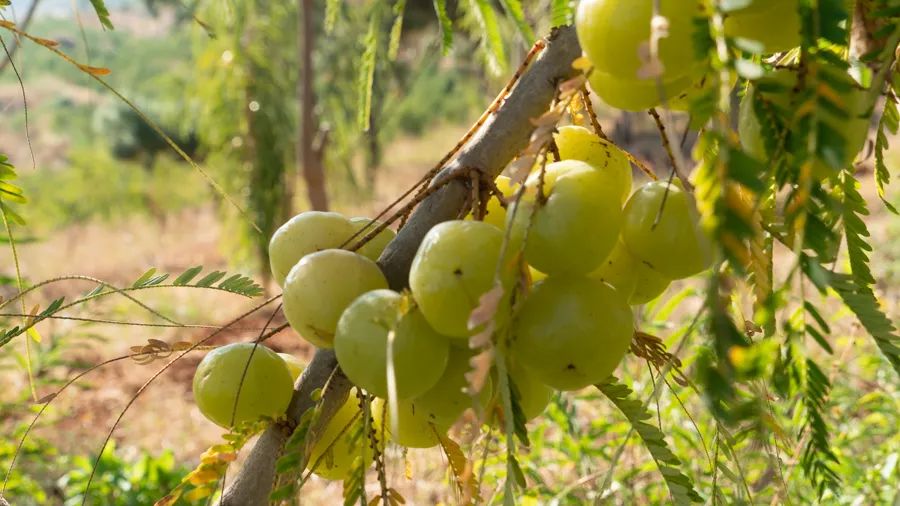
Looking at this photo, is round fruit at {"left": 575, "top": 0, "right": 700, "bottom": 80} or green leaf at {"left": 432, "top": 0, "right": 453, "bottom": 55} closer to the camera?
round fruit at {"left": 575, "top": 0, "right": 700, "bottom": 80}

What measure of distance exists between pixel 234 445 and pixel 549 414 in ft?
4.15

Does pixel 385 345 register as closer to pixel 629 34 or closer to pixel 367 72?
pixel 629 34

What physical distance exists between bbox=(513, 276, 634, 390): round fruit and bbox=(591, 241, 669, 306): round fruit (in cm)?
5

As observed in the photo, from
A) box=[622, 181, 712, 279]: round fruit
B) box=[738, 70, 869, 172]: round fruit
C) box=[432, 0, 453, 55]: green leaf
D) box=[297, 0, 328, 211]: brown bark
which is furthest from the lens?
box=[297, 0, 328, 211]: brown bark

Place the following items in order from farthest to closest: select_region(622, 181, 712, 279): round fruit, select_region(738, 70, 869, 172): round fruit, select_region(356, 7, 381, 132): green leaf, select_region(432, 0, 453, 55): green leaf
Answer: select_region(356, 7, 381, 132): green leaf < select_region(432, 0, 453, 55): green leaf < select_region(622, 181, 712, 279): round fruit < select_region(738, 70, 869, 172): round fruit

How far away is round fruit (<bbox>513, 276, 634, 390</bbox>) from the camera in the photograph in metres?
0.42

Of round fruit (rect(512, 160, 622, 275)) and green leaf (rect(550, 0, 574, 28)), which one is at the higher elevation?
green leaf (rect(550, 0, 574, 28))

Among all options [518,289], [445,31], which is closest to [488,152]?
[518,289]

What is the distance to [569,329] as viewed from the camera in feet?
1.35

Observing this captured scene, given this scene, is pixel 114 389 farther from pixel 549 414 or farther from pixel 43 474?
pixel 549 414

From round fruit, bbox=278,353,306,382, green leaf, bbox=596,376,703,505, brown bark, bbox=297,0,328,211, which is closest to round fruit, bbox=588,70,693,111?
green leaf, bbox=596,376,703,505

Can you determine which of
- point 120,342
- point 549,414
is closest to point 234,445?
point 549,414

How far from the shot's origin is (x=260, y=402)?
523mm

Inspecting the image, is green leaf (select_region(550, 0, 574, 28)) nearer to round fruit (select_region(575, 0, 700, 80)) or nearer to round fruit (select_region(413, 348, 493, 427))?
round fruit (select_region(575, 0, 700, 80))
